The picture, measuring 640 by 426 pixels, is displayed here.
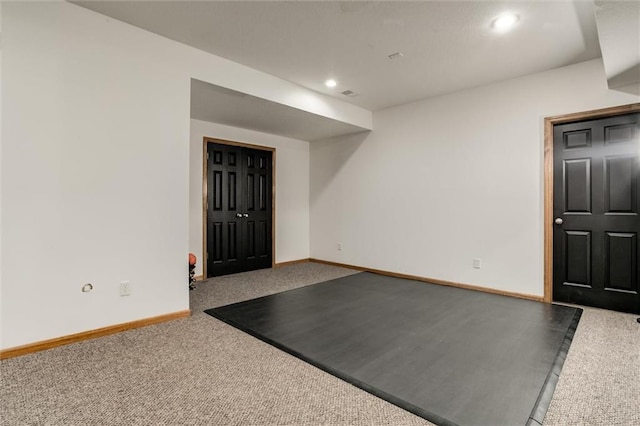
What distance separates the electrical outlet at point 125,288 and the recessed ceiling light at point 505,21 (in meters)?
3.68

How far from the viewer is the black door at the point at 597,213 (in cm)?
319

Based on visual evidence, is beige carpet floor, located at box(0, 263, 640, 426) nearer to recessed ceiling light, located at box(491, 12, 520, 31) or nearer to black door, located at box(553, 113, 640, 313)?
black door, located at box(553, 113, 640, 313)

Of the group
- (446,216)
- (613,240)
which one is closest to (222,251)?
(446,216)

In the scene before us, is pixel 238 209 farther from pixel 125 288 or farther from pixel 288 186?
pixel 125 288

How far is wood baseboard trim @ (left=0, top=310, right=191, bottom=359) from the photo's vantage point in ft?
7.36

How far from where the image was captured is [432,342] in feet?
8.29

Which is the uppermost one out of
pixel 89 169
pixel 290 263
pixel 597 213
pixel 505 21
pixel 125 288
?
pixel 505 21

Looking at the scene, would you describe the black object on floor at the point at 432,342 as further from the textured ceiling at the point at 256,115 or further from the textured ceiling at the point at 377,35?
the textured ceiling at the point at 377,35

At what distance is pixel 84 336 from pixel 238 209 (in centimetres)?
292

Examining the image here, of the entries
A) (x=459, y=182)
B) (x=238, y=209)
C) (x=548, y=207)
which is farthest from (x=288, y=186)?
(x=548, y=207)

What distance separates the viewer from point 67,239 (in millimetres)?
2461

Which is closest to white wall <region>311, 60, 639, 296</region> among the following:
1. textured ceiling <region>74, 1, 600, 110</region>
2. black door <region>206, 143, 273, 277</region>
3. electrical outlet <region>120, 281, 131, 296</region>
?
textured ceiling <region>74, 1, 600, 110</region>

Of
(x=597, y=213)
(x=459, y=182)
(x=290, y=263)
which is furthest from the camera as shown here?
(x=290, y=263)

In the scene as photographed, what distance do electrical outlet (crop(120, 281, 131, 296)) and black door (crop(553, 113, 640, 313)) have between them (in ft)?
13.9
